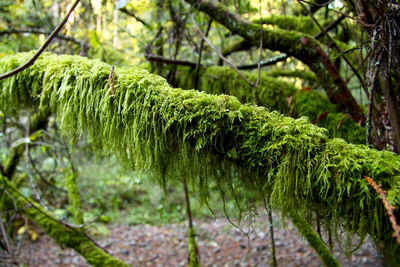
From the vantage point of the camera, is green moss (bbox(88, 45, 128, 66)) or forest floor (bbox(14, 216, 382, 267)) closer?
green moss (bbox(88, 45, 128, 66))

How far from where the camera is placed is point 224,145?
133 cm

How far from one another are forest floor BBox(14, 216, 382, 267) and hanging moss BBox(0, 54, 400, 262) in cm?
349

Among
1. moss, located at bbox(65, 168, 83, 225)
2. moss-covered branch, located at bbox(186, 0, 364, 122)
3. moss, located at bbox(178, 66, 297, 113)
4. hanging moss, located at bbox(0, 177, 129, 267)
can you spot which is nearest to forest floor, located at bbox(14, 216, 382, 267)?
moss, located at bbox(65, 168, 83, 225)

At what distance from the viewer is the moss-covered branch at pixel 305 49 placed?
2.34 m

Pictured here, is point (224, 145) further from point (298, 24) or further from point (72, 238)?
point (298, 24)

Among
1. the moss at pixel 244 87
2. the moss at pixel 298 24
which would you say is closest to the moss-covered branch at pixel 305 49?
the moss at pixel 244 87

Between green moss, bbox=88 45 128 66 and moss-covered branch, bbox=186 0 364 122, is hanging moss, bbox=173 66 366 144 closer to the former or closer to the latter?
moss-covered branch, bbox=186 0 364 122

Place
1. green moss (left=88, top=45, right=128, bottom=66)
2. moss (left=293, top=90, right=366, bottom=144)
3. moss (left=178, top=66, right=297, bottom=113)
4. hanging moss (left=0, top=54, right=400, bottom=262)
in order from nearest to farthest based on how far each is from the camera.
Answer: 1. hanging moss (left=0, top=54, right=400, bottom=262)
2. moss (left=293, top=90, right=366, bottom=144)
3. moss (left=178, top=66, right=297, bottom=113)
4. green moss (left=88, top=45, right=128, bottom=66)

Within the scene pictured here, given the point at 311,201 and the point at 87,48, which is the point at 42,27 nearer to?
the point at 87,48

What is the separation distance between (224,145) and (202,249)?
512 cm

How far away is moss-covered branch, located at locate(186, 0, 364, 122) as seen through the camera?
7.68 ft

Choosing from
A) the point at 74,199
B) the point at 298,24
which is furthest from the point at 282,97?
the point at 74,199

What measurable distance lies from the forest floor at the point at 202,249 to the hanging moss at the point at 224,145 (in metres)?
3.49

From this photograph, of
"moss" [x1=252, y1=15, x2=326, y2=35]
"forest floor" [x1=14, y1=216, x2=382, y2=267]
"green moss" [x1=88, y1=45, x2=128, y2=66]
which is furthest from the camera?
"forest floor" [x1=14, y1=216, x2=382, y2=267]
